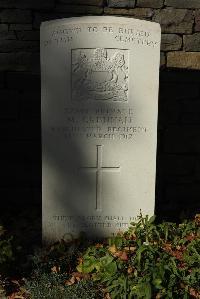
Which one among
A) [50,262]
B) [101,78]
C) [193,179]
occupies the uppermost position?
[101,78]

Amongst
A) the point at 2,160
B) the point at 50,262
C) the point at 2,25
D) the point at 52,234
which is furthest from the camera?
the point at 2,160

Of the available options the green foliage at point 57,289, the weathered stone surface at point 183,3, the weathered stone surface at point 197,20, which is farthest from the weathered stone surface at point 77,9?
the green foliage at point 57,289

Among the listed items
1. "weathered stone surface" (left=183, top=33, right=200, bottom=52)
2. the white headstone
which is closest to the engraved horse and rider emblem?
the white headstone

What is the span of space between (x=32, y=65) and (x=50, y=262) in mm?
1873

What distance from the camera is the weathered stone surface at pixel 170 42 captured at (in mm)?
4141

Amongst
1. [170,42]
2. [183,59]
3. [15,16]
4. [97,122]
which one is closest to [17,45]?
[15,16]

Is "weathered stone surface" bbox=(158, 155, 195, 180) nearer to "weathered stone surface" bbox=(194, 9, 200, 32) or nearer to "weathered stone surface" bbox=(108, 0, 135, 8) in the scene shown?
"weathered stone surface" bbox=(194, 9, 200, 32)

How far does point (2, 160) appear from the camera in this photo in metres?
4.32

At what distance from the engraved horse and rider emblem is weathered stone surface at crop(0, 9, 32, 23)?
3.35 ft

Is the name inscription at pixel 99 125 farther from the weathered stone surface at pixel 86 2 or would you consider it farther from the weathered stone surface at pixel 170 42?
the weathered stone surface at pixel 86 2

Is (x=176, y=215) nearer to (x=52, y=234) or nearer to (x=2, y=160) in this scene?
(x=52, y=234)

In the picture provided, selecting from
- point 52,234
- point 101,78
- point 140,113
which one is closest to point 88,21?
point 101,78

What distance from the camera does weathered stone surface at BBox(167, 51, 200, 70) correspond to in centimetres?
419

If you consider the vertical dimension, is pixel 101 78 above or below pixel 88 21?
below
